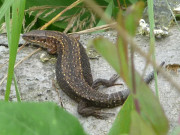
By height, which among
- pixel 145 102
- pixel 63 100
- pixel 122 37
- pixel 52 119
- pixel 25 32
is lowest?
pixel 63 100

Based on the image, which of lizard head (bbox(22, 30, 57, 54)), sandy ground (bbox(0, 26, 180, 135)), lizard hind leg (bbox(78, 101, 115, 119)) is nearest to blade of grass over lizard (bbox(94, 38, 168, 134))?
sandy ground (bbox(0, 26, 180, 135))

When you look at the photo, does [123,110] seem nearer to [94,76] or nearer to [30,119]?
[30,119]

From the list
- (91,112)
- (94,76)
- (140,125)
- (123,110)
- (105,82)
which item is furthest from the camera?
(94,76)

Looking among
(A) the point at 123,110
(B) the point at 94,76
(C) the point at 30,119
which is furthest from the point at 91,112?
(C) the point at 30,119

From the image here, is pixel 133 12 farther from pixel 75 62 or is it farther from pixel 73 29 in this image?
pixel 73 29

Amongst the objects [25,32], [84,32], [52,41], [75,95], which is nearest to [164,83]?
[75,95]

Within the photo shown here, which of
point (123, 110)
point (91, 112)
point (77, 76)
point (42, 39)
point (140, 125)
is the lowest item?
point (91, 112)
